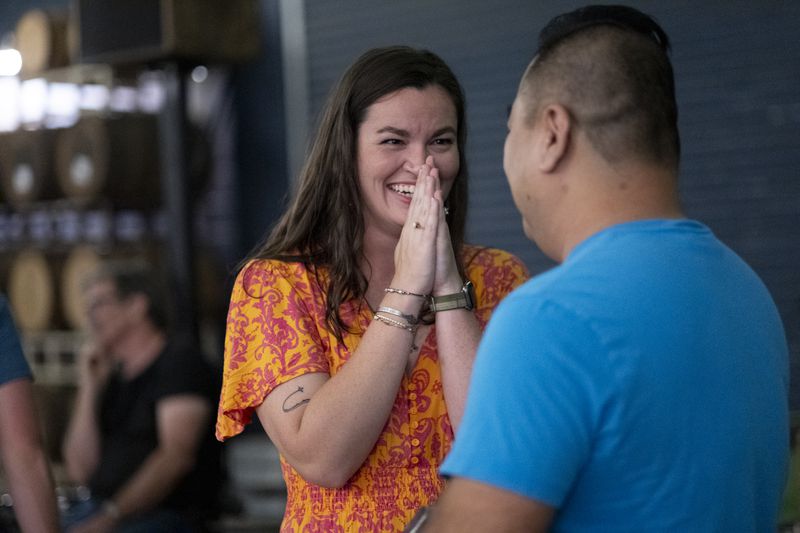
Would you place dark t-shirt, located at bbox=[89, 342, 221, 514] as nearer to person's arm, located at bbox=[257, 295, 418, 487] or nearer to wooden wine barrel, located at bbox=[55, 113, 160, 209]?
wooden wine barrel, located at bbox=[55, 113, 160, 209]

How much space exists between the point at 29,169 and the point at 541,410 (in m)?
4.53

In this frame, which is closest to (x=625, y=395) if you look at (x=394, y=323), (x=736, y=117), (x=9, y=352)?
(x=394, y=323)

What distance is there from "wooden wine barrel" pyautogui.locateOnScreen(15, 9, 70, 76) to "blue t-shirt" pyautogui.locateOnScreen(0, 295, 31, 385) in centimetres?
331

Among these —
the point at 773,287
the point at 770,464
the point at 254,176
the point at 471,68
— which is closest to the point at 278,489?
the point at 254,176

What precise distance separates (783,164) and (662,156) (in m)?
2.44

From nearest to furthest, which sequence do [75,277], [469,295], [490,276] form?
[469,295] < [490,276] < [75,277]

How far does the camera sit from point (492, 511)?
1.02 meters

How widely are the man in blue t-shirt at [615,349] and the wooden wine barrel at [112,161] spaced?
12.8ft

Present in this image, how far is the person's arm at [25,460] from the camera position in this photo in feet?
6.34

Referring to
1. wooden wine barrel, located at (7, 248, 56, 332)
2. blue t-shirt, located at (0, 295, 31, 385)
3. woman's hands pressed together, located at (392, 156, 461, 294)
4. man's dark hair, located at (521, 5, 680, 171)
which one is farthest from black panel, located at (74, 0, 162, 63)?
man's dark hair, located at (521, 5, 680, 171)

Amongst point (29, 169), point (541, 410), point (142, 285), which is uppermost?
point (541, 410)

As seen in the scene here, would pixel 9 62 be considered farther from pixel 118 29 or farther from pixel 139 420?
pixel 139 420

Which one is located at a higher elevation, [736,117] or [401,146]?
[401,146]

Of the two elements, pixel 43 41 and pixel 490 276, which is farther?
pixel 43 41
